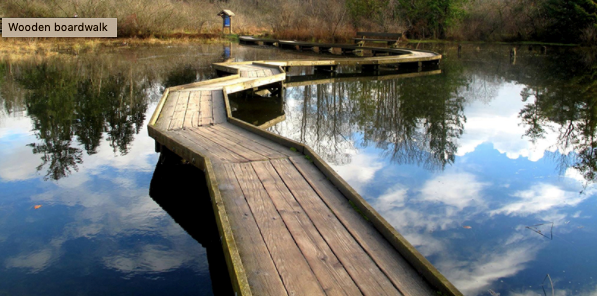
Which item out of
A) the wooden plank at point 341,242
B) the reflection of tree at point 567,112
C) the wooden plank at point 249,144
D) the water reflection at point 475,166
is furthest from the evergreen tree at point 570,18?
the wooden plank at point 341,242

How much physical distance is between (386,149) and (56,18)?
19.5m

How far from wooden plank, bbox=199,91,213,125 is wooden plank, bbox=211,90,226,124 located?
53 mm

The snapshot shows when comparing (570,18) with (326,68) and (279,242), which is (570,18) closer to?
(326,68)

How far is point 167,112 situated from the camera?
22.7 ft

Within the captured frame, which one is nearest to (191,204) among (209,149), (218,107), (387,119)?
(209,149)

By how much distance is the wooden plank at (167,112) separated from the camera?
617 centimetres

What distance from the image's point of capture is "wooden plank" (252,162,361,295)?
2670 mm

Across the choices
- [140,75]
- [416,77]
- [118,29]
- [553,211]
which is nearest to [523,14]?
[416,77]

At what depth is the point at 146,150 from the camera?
661 cm

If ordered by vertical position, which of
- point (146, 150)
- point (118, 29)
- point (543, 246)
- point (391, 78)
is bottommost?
point (543, 246)

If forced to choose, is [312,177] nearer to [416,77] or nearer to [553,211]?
[553,211]

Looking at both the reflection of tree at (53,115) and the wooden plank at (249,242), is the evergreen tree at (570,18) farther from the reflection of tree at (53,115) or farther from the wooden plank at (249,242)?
the wooden plank at (249,242)

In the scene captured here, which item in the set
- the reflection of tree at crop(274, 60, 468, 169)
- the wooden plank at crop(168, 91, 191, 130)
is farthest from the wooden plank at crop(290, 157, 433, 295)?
the wooden plank at crop(168, 91, 191, 130)

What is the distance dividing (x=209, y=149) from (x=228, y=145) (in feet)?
0.83
